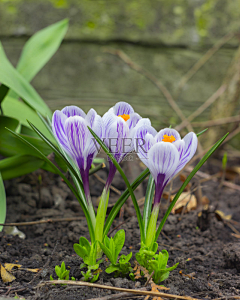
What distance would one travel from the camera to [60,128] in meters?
0.59

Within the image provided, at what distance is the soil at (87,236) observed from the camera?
583 mm

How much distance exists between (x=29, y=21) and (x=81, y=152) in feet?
4.76

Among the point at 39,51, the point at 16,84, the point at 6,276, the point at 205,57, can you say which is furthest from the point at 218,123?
the point at 6,276

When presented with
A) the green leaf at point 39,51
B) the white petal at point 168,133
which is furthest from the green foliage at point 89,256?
the green leaf at point 39,51

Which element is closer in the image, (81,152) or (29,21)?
(81,152)

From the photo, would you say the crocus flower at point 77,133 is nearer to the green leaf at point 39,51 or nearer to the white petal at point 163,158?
the white petal at point 163,158

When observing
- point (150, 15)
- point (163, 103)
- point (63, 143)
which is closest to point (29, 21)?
point (150, 15)

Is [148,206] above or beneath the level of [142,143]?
beneath

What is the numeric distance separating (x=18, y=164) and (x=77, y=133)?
0.40 meters

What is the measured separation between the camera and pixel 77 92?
1.85 meters

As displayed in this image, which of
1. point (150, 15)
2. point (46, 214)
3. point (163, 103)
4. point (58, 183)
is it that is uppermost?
point (150, 15)

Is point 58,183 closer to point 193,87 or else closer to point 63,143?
point 63,143

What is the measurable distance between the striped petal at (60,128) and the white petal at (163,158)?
17cm

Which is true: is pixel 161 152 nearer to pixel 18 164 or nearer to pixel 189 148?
pixel 189 148
